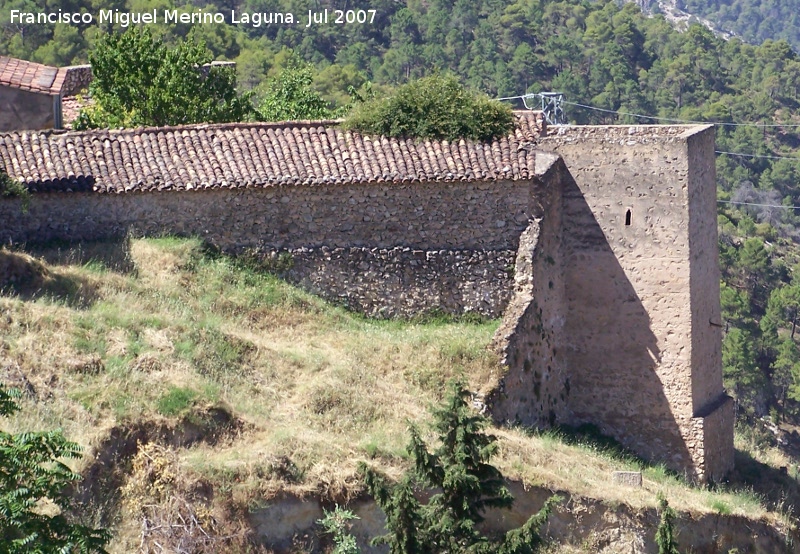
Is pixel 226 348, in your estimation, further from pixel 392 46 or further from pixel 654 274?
pixel 392 46

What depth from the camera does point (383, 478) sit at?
63.0ft

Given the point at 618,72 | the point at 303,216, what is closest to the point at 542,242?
the point at 303,216

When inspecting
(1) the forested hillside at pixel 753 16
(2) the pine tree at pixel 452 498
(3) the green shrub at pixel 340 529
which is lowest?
(1) the forested hillside at pixel 753 16

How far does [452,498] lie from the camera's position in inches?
695

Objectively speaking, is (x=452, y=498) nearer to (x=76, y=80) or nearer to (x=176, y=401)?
(x=176, y=401)

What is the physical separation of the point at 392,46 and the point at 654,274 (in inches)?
1689

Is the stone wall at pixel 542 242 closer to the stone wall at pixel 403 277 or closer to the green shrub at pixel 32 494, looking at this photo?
the stone wall at pixel 403 277

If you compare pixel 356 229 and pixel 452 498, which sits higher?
pixel 356 229

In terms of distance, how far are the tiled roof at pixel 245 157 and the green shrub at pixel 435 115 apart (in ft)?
0.71

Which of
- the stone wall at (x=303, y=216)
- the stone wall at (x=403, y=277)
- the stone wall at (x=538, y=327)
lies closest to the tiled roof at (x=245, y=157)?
the stone wall at (x=303, y=216)

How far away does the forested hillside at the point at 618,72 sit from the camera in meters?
52.5

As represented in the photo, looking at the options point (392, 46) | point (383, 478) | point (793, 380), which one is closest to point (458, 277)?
point (383, 478)

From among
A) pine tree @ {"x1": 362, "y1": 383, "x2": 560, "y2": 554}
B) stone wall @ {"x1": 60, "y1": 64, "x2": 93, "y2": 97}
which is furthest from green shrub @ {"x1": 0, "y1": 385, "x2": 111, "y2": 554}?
stone wall @ {"x1": 60, "y1": 64, "x2": 93, "y2": 97}

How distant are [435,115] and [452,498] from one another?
8952mm
